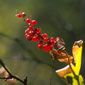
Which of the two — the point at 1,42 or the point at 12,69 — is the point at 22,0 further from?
the point at 12,69

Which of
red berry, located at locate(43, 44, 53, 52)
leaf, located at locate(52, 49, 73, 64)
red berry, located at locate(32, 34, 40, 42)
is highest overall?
red berry, located at locate(32, 34, 40, 42)

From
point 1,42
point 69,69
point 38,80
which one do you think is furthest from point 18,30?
point 69,69

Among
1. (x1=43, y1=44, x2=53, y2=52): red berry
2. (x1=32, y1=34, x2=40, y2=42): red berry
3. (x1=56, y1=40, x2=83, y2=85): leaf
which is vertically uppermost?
(x1=32, y1=34, x2=40, y2=42): red berry

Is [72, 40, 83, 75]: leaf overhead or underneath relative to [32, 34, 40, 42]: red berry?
underneath

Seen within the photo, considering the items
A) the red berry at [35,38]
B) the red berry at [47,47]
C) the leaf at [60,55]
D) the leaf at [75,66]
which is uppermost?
the red berry at [35,38]

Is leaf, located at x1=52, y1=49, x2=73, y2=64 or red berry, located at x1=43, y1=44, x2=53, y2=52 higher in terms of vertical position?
red berry, located at x1=43, y1=44, x2=53, y2=52

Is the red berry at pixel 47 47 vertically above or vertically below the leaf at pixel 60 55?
above

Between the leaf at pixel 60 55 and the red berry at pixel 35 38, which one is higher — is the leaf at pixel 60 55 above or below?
below

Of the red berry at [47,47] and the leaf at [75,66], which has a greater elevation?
the red berry at [47,47]

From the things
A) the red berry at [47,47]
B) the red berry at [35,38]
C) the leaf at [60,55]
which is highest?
the red berry at [35,38]

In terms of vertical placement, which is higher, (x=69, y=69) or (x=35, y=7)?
(x=69, y=69)

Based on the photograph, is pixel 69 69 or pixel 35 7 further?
pixel 35 7
